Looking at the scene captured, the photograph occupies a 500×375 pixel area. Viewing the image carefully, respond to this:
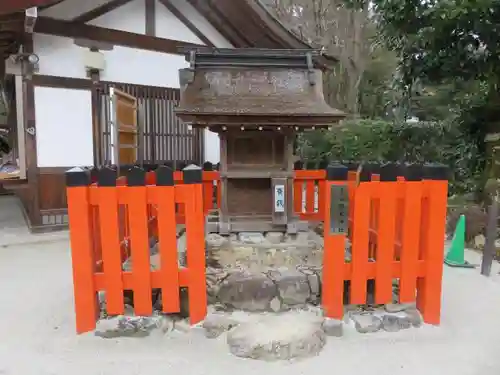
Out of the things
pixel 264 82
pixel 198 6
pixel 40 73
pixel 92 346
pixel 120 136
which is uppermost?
pixel 198 6

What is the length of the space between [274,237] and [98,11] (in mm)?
5445

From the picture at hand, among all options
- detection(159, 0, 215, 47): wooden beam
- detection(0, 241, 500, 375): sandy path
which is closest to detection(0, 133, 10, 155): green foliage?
detection(159, 0, 215, 47): wooden beam

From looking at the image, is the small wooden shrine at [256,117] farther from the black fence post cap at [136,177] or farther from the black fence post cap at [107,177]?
the black fence post cap at [107,177]

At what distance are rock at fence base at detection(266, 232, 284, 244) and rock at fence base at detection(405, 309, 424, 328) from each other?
1352mm

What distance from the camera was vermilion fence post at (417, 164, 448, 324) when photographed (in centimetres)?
316

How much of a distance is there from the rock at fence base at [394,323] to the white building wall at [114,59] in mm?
5733

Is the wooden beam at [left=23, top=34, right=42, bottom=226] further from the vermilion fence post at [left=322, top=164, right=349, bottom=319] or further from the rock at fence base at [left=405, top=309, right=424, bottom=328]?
the rock at fence base at [left=405, top=309, right=424, bottom=328]

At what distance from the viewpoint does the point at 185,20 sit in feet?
25.9

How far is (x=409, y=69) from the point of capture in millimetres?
6867

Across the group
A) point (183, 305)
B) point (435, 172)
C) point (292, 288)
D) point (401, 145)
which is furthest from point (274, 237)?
point (401, 145)

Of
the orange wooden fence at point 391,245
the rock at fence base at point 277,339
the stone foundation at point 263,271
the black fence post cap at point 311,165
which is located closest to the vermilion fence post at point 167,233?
the stone foundation at point 263,271

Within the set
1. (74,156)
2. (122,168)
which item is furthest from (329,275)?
(74,156)

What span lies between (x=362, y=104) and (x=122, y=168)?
42.9 feet

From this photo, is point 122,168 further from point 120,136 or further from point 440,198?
point 440,198
